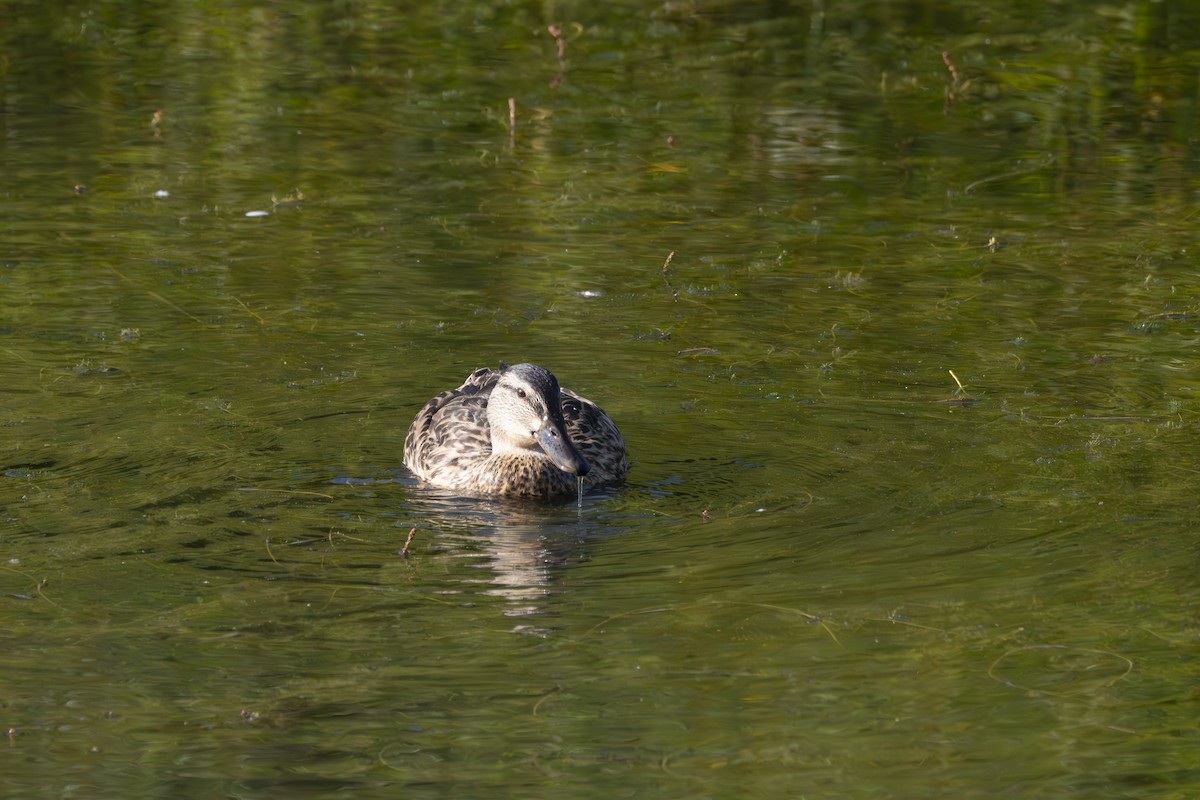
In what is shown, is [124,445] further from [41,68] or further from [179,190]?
[41,68]

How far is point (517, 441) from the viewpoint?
964cm

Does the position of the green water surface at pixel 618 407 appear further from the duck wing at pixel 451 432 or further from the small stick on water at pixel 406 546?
the duck wing at pixel 451 432

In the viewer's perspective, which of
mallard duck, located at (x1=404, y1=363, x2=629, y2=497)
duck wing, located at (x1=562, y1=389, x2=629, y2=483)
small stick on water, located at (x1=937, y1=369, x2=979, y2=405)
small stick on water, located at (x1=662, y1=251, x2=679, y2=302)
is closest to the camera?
mallard duck, located at (x1=404, y1=363, x2=629, y2=497)

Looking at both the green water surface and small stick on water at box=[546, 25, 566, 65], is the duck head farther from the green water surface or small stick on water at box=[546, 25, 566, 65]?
small stick on water at box=[546, 25, 566, 65]

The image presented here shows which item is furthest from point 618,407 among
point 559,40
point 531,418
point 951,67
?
point 559,40

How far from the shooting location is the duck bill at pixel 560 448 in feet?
29.5

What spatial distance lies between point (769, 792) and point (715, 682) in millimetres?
894

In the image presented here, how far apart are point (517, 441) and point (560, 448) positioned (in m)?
0.54

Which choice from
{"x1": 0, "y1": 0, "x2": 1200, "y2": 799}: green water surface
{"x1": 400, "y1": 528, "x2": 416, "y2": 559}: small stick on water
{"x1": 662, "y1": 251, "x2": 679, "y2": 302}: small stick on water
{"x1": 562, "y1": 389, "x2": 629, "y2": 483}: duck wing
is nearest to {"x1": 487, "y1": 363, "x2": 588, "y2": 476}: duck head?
{"x1": 562, "y1": 389, "x2": 629, "y2": 483}: duck wing

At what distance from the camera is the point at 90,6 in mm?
20938

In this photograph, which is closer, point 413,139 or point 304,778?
point 304,778

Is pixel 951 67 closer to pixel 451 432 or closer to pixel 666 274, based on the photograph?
pixel 666 274

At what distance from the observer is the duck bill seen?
354 inches

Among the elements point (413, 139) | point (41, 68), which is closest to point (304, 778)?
point (413, 139)
